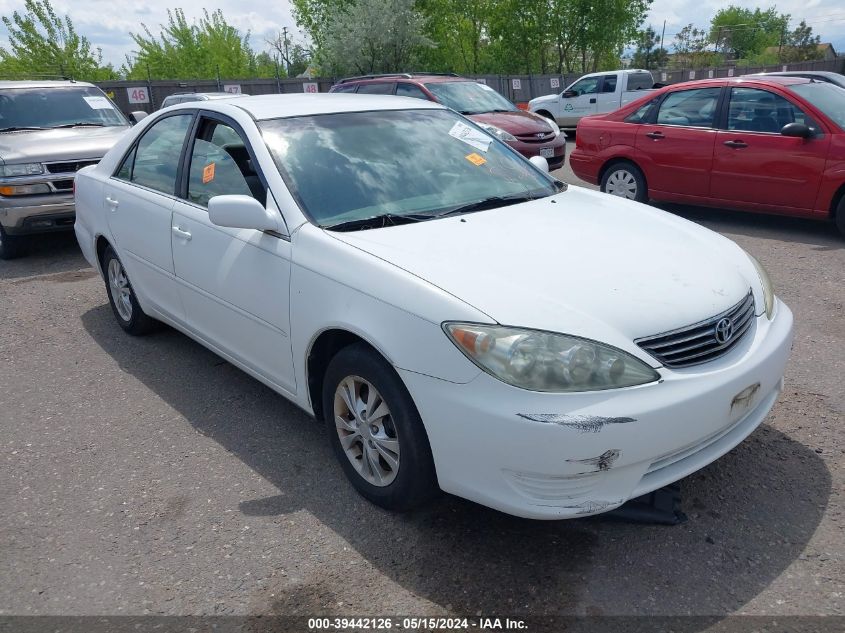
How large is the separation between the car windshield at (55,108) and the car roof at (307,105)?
516 centimetres

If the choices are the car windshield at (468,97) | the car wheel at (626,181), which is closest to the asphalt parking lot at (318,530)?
the car wheel at (626,181)

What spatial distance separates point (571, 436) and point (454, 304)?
2.01 ft

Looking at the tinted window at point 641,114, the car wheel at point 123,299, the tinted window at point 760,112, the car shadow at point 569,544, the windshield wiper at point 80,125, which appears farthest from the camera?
the windshield wiper at point 80,125

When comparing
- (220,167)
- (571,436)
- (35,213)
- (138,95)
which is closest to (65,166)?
(35,213)

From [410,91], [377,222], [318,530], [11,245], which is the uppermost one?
[410,91]

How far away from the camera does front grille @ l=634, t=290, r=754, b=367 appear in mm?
2586

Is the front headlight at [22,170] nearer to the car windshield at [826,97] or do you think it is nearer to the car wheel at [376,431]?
the car wheel at [376,431]

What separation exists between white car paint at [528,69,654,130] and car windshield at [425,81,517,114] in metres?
6.50

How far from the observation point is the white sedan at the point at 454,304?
2.48 metres

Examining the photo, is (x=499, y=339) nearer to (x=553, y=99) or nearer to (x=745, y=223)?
(x=745, y=223)

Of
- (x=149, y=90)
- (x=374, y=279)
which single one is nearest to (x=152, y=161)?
(x=374, y=279)

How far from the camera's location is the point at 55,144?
7.87m

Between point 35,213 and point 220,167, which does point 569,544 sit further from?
point 35,213

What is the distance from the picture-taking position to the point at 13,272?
7547mm
